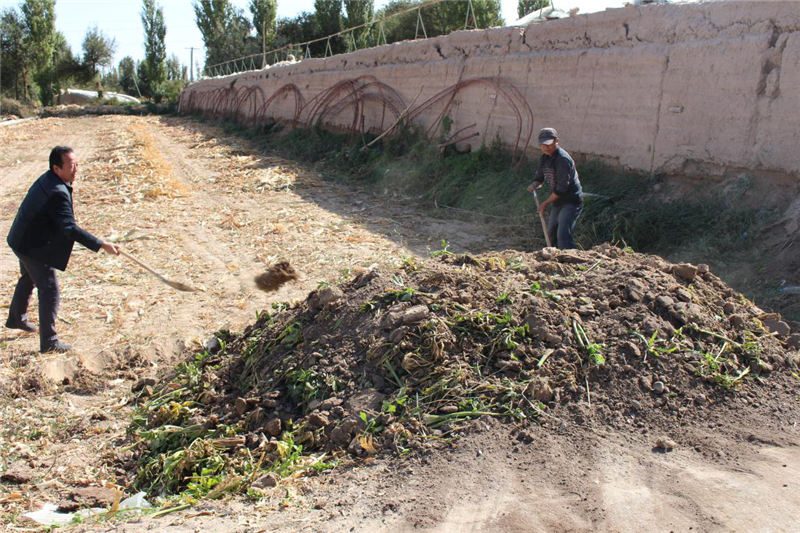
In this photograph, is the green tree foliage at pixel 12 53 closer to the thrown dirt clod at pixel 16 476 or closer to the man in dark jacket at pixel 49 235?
the man in dark jacket at pixel 49 235

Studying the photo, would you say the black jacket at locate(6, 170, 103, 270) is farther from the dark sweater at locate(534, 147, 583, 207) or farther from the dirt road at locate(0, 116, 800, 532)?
the dark sweater at locate(534, 147, 583, 207)

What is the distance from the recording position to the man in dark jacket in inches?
205

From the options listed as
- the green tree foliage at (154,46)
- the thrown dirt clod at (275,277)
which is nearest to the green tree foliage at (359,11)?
the green tree foliage at (154,46)

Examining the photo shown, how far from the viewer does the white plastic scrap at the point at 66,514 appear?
10.7ft

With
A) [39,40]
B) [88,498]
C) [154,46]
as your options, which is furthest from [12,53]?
[88,498]

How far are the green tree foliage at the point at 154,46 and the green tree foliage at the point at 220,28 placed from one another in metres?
5.84

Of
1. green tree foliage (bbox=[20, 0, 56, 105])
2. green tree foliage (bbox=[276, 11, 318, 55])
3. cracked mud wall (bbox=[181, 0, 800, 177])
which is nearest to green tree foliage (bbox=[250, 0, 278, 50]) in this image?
green tree foliage (bbox=[276, 11, 318, 55])

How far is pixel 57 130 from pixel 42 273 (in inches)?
974

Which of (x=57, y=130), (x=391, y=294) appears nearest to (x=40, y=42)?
(x=57, y=130)

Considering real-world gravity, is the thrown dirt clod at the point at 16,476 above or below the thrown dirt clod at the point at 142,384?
below

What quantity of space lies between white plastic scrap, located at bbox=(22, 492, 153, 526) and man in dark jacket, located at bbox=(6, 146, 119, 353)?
2.28 meters

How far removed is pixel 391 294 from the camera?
4.32 meters

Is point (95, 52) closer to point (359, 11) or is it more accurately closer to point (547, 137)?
point (359, 11)

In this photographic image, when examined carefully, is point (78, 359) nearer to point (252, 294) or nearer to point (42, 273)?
point (42, 273)
